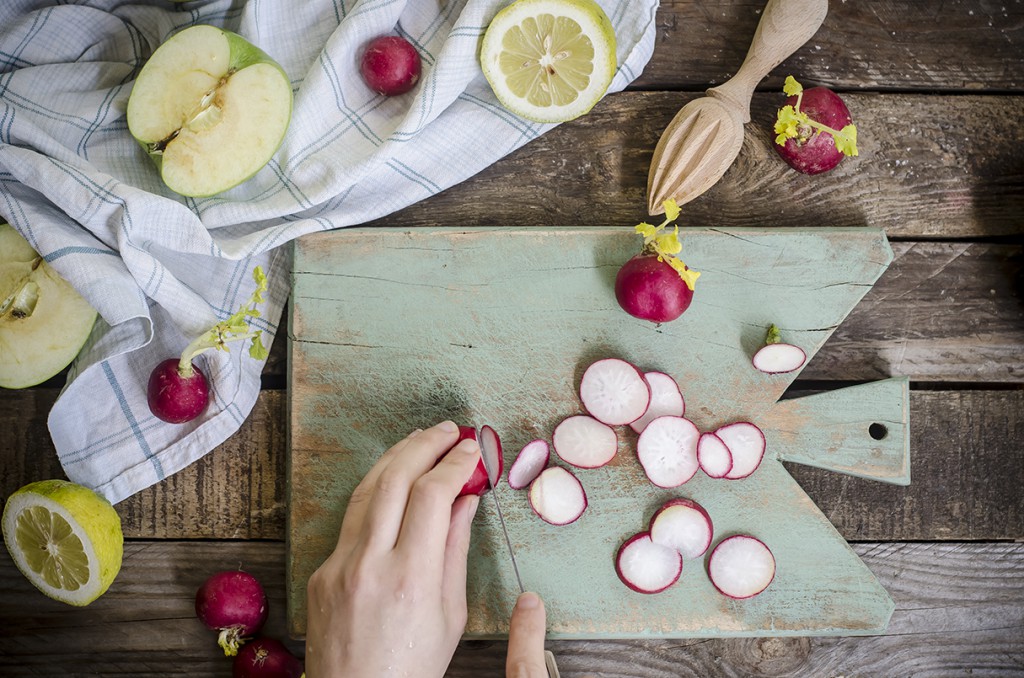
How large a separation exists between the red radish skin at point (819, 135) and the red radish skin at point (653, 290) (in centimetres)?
33

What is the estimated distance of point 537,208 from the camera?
1414 mm

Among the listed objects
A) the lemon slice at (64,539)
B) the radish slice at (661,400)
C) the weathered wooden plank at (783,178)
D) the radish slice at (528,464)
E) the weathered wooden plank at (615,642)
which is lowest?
the weathered wooden plank at (615,642)

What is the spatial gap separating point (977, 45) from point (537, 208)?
895 millimetres

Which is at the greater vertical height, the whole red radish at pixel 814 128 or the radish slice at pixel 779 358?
the whole red radish at pixel 814 128

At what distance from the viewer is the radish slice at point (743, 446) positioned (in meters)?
1.34

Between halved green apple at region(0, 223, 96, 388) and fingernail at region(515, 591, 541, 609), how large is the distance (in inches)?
35.3

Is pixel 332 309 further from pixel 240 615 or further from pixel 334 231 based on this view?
pixel 240 615

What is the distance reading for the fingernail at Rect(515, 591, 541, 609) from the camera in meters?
1.27

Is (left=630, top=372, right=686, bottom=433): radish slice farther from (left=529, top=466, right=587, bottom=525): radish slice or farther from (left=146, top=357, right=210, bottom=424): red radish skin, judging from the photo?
(left=146, top=357, right=210, bottom=424): red radish skin

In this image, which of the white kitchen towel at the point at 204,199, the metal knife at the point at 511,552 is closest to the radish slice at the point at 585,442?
the metal knife at the point at 511,552

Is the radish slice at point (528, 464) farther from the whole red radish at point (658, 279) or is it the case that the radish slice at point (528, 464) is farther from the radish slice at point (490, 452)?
the whole red radish at point (658, 279)

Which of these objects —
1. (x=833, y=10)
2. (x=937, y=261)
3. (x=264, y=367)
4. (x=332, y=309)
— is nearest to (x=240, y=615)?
(x=264, y=367)

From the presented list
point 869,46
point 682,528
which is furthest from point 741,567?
point 869,46

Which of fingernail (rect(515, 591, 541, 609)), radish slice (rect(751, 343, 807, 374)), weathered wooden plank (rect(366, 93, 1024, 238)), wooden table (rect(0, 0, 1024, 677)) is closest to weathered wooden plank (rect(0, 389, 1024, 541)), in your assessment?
wooden table (rect(0, 0, 1024, 677))
